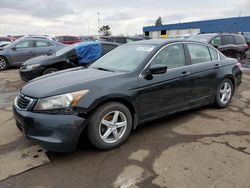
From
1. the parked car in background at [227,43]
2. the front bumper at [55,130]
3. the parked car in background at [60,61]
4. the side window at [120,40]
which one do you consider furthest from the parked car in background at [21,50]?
the front bumper at [55,130]

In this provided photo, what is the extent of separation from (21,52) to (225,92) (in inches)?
374

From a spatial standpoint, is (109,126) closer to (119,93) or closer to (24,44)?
(119,93)

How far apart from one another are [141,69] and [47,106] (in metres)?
1.52

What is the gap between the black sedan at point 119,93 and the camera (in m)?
3.32

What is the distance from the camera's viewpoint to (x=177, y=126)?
4633 mm

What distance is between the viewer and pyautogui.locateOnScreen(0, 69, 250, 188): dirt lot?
300 cm

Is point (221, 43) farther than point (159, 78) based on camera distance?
Yes

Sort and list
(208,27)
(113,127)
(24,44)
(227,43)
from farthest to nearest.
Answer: (208,27)
(227,43)
(24,44)
(113,127)

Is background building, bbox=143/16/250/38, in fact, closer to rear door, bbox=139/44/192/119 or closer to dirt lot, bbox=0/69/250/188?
rear door, bbox=139/44/192/119

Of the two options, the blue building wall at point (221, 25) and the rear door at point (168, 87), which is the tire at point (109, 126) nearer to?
the rear door at point (168, 87)

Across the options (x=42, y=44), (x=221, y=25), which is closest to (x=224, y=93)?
(x=42, y=44)

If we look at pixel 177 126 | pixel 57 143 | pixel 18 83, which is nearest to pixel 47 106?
pixel 57 143

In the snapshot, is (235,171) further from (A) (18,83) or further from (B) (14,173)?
(A) (18,83)

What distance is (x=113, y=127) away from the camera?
3.74 meters
